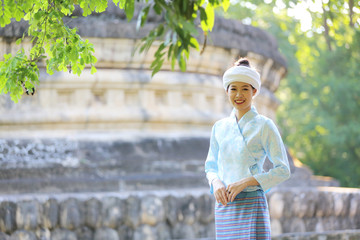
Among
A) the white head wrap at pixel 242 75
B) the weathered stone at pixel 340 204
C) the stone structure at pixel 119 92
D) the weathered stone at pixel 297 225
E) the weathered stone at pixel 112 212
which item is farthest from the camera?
the stone structure at pixel 119 92

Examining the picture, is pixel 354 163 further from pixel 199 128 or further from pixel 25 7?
pixel 25 7

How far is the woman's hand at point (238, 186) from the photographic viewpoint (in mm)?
2625

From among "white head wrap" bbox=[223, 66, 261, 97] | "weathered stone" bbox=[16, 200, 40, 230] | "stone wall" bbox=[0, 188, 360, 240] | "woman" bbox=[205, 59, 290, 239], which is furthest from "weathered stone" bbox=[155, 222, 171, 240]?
"white head wrap" bbox=[223, 66, 261, 97]

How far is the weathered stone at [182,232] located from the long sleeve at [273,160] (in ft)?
4.77

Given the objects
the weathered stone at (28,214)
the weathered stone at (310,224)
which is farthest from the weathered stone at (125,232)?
the weathered stone at (310,224)

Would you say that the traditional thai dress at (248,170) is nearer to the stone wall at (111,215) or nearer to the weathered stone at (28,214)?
the stone wall at (111,215)

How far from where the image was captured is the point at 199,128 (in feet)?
17.2

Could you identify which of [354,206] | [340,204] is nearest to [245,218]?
[340,204]

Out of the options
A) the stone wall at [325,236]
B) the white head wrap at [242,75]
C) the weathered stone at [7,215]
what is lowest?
the stone wall at [325,236]

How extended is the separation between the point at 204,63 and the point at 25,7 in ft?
9.88

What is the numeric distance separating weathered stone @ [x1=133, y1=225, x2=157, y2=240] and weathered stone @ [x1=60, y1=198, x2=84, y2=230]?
1.25ft

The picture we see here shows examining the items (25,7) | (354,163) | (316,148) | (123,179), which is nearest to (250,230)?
(25,7)

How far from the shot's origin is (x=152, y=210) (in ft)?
12.9

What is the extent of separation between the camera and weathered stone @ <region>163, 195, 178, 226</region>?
399 centimetres
